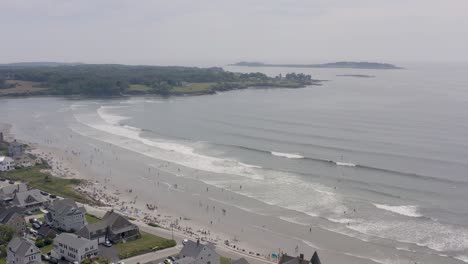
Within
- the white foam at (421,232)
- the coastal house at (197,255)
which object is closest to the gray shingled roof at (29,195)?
the coastal house at (197,255)

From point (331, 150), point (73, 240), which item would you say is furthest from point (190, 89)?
point (73, 240)

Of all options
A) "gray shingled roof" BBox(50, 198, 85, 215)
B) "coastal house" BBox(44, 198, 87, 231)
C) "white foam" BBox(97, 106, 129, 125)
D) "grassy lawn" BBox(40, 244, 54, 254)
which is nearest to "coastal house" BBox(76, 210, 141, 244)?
"grassy lawn" BBox(40, 244, 54, 254)

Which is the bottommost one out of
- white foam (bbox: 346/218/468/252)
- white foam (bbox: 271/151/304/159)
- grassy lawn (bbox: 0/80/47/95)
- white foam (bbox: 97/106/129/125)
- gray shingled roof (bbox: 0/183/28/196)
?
white foam (bbox: 346/218/468/252)

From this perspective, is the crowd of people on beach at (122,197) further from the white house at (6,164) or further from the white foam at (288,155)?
the white foam at (288,155)

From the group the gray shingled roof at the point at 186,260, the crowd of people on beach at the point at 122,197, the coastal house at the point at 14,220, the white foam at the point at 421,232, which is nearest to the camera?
the gray shingled roof at the point at 186,260

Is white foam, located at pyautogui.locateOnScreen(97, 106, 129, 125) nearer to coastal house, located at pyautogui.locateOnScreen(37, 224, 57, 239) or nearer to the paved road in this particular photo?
coastal house, located at pyautogui.locateOnScreen(37, 224, 57, 239)

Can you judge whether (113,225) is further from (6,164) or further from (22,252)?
(6,164)
